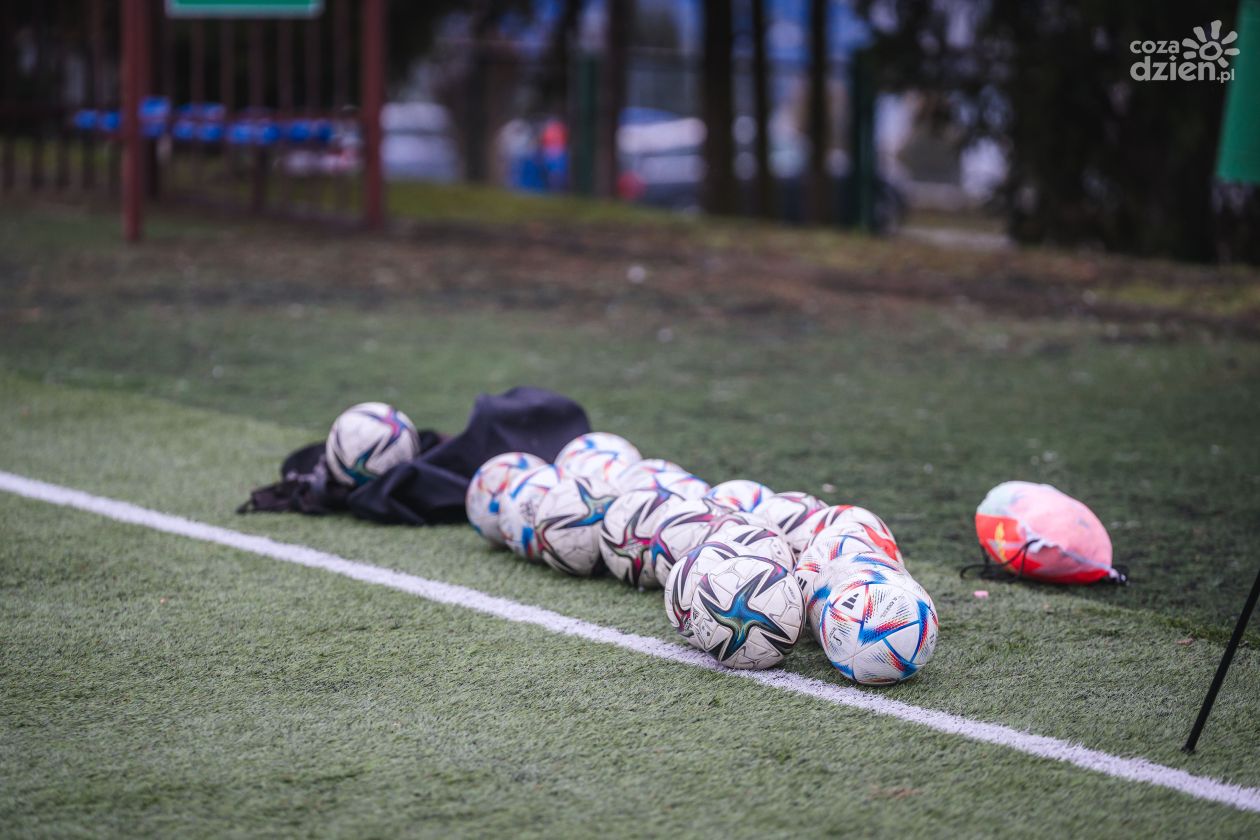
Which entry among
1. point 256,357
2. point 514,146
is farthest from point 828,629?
point 514,146

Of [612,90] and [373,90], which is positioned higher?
[612,90]

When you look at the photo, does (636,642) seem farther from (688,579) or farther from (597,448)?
(597,448)

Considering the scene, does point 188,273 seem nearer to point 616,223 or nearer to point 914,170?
point 616,223

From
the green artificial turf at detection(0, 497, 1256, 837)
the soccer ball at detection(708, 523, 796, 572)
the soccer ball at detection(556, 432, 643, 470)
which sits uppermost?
the soccer ball at detection(556, 432, 643, 470)

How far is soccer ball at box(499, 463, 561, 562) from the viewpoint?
519 cm

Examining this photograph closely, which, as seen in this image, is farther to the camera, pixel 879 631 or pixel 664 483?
pixel 664 483

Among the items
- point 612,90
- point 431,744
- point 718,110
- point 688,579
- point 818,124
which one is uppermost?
point 612,90

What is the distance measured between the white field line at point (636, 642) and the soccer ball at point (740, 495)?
66cm

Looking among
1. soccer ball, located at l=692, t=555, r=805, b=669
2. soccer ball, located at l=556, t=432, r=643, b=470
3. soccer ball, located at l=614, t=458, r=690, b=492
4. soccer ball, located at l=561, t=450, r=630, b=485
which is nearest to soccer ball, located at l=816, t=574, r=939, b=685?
soccer ball, located at l=692, t=555, r=805, b=669

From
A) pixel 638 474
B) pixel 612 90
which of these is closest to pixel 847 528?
pixel 638 474

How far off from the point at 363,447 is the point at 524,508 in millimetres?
953

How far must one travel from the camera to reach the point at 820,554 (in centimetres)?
459

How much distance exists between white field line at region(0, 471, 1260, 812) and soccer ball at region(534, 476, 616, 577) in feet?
1.02

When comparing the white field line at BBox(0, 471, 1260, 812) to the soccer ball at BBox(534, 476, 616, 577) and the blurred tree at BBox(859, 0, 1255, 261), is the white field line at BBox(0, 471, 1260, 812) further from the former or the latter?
the blurred tree at BBox(859, 0, 1255, 261)
